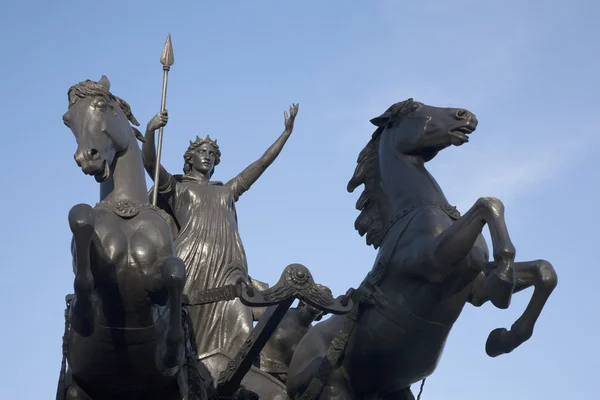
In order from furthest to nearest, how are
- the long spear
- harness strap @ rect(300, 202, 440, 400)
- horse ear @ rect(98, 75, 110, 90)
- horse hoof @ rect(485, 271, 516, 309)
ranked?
the long spear
harness strap @ rect(300, 202, 440, 400)
horse ear @ rect(98, 75, 110, 90)
horse hoof @ rect(485, 271, 516, 309)

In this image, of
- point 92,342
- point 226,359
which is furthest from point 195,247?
point 92,342

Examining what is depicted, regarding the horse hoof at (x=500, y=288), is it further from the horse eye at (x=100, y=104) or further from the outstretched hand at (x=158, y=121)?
the outstretched hand at (x=158, y=121)

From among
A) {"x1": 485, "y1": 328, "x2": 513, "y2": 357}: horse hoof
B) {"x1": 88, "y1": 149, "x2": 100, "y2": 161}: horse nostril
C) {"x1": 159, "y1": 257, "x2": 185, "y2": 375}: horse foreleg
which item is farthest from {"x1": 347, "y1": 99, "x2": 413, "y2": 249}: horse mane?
{"x1": 88, "y1": 149, "x2": 100, "y2": 161}: horse nostril

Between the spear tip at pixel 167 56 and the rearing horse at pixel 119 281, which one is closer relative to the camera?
the rearing horse at pixel 119 281

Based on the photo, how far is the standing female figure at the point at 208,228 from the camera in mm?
10820

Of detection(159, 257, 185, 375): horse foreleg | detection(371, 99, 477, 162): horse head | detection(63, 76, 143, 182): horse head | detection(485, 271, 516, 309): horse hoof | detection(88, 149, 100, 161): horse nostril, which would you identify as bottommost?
detection(159, 257, 185, 375): horse foreleg

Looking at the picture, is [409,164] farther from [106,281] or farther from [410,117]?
[106,281]

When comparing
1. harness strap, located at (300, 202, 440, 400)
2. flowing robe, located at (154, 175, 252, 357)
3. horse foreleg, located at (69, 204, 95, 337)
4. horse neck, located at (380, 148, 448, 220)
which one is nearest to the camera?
horse foreleg, located at (69, 204, 95, 337)

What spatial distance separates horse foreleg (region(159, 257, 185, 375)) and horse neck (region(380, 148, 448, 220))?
2780mm

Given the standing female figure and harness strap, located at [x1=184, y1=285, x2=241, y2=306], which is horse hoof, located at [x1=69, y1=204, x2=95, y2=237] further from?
the standing female figure

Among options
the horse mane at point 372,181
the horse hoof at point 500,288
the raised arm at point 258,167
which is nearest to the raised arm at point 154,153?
the raised arm at point 258,167

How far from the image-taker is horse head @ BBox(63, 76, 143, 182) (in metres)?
8.61

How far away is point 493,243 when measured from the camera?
8.63 metres

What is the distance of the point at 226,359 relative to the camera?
10516 mm
